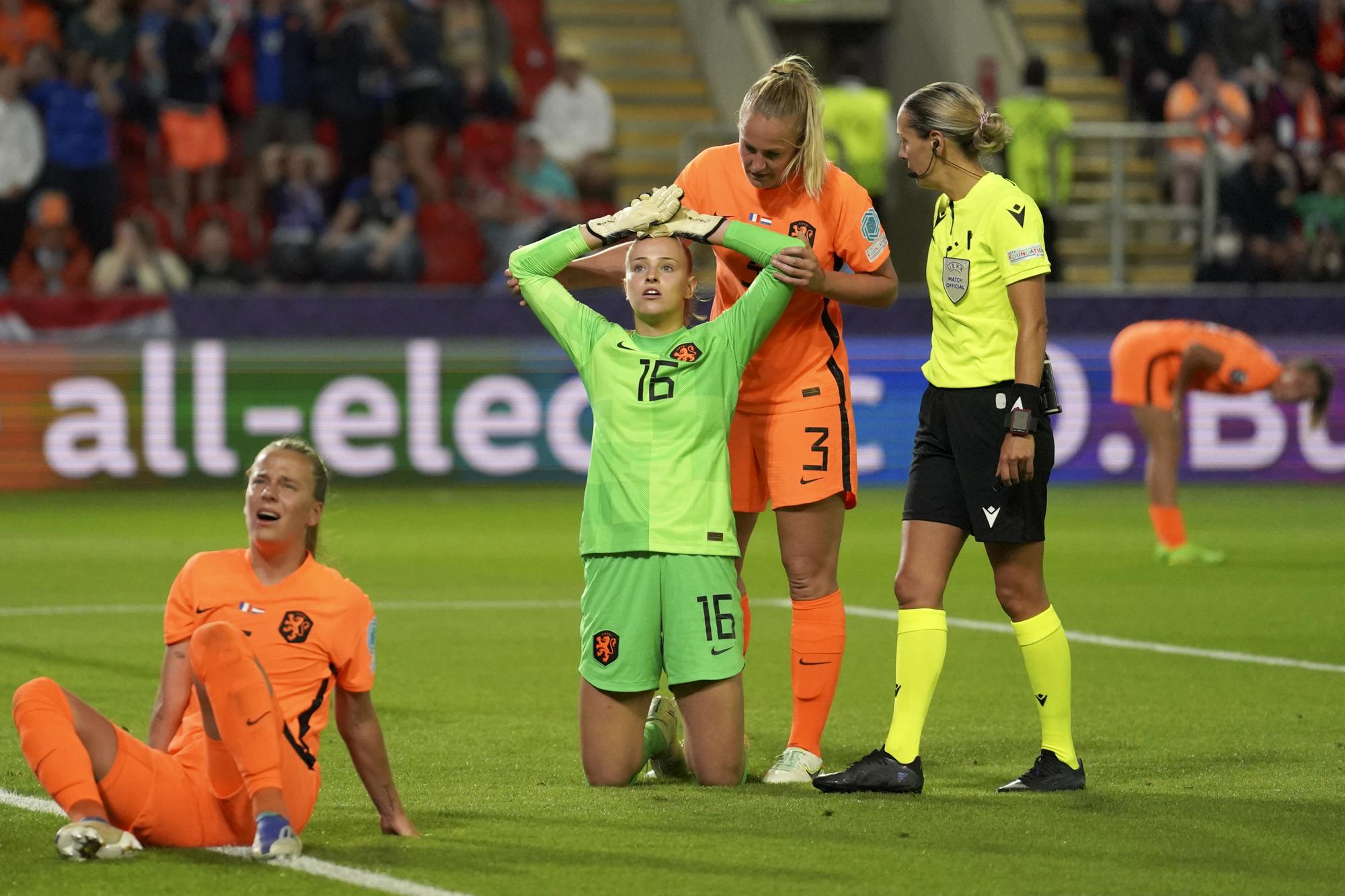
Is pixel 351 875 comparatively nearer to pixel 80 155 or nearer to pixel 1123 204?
pixel 80 155

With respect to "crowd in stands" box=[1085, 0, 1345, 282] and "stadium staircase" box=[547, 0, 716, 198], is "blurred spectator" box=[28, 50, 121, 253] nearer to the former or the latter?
"stadium staircase" box=[547, 0, 716, 198]

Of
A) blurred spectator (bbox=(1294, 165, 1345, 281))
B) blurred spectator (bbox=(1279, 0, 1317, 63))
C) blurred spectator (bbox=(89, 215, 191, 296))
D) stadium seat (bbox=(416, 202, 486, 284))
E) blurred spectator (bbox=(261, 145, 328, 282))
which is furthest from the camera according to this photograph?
blurred spectator (bbox=(1279, 0, 1317, 63))

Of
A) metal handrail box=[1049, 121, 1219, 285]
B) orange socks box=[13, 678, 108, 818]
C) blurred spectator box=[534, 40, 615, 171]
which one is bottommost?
orange socks box=[13, 678, 108, 818]

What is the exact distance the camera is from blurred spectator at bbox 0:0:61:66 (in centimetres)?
1830

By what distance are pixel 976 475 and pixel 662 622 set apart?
39.9 inches

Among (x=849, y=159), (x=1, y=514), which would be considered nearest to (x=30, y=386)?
(x=1, y=514)

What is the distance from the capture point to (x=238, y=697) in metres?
4.86

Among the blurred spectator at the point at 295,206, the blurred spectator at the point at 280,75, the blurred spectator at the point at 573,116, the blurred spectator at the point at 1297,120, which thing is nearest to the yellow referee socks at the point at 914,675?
the blurred spectator at the point at 295,206

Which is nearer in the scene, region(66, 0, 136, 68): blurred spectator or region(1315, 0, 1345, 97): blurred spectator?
region(66, 0, 136, 68): blurred spectator

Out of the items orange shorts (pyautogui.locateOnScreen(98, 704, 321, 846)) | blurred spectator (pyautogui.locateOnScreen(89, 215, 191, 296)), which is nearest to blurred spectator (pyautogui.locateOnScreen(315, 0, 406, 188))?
blurred spectator (pyautogui.locateOnScreen(89, 215, 191, 296))

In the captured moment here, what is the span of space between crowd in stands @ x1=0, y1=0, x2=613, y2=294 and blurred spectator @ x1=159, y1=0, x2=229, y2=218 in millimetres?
17

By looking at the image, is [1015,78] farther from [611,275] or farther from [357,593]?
[357,593]

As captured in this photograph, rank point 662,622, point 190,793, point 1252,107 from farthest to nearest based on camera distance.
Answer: point 1252,107 < point 662,622 < point 190,793

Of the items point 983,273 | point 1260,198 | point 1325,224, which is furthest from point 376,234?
point 983,273
